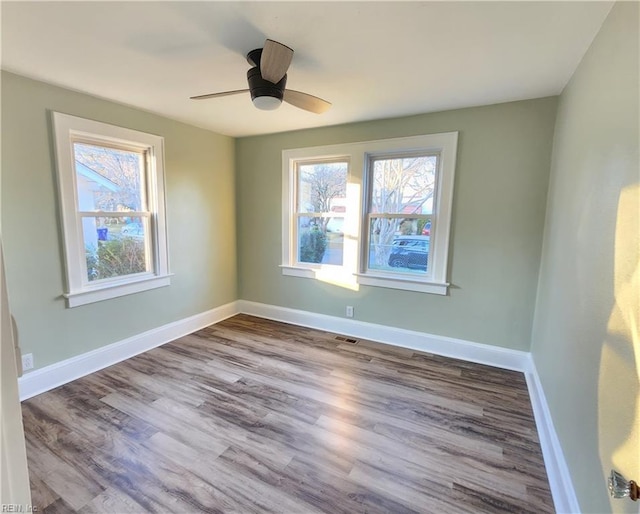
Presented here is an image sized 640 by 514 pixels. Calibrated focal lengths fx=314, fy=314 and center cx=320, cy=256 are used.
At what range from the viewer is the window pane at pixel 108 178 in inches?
106

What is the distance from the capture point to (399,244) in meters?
3.39

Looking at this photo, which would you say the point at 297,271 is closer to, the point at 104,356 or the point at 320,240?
the point at 320,240

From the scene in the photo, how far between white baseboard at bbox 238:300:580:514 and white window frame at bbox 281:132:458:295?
51cm

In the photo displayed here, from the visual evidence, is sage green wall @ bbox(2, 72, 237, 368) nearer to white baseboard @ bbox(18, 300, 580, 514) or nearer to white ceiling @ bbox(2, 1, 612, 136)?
white baseboard @ bbox(18, 300, 580, 514)

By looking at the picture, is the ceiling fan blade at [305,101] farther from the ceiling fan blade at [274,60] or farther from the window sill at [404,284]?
the window sill at [404,284]

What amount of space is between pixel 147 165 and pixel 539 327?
3.90 m

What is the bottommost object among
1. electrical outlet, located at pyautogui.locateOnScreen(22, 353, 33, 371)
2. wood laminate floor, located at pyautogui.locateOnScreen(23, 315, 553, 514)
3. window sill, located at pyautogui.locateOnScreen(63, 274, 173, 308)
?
wood laminate floor, located at pyautogui.locateOnScreen(23, 315, 553, 514)

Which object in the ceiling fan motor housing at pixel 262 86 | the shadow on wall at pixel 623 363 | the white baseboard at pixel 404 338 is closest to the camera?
the shadow on wall at pixel 623 363

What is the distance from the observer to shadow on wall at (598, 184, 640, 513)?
994 mm

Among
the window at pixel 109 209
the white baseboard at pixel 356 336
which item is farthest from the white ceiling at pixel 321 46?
the white baseboard at pixel 356 336

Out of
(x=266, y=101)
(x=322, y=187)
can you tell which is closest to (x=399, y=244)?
(x=322, y=187)

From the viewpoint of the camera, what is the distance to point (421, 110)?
116 inches

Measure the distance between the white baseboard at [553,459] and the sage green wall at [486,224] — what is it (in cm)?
71

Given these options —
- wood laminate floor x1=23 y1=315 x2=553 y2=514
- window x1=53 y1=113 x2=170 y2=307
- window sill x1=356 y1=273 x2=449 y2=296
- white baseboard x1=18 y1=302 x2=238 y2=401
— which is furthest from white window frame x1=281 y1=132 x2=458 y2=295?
window x1=53 y1=113 x2=170 y2=307
